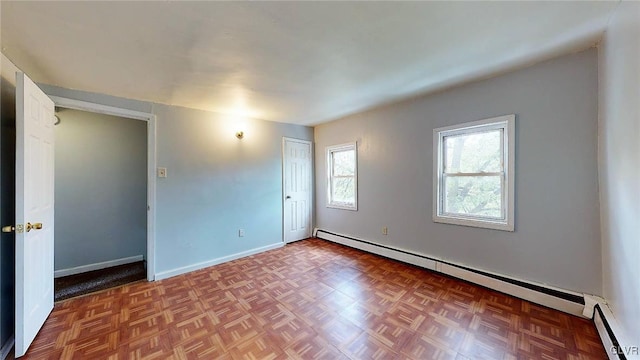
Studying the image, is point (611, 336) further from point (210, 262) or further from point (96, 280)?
point (96, 280)

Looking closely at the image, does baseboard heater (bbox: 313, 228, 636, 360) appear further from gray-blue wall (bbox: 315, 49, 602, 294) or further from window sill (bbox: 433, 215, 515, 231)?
window sill (bbox: 433, 215, 515, 231)

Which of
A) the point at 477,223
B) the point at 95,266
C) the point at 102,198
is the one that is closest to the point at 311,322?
the point at 477,223

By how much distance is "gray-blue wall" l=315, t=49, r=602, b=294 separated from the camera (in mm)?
2021

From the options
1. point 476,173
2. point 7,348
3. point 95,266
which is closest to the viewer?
point 7,348

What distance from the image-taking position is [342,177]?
4395mm

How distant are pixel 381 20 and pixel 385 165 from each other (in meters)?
2.28

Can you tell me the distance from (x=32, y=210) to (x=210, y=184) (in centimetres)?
178

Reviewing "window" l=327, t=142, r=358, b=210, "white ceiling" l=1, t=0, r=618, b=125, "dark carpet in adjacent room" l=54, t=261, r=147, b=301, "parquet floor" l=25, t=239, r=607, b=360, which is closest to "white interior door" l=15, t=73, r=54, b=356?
"parquet floor" l=25, t=239, r=607, b=360

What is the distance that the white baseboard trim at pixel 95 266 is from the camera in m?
3.14

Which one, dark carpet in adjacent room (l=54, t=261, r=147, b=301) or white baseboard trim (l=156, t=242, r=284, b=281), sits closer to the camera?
dark carpet in adjacent room (l=54, t=261, r=147, b=301)

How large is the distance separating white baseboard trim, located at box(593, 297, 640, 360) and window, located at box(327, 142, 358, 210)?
276 cm

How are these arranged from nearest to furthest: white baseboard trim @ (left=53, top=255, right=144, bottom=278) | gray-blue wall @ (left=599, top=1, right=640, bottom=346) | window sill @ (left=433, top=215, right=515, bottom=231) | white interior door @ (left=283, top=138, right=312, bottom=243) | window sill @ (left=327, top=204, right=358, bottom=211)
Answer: gray-blue wall @ (left=599, top=1, right=640, bottom=346) < window sill @ (left=433, top=215, right=515, bottom=231) < white baseboard trim @ (left=53, top=255, right=144, bottom=278) < window sill @ (left=327, top=204, right=358, bottom=211) < white interior door @ (left=283, top=138, right=312, bottom=243)

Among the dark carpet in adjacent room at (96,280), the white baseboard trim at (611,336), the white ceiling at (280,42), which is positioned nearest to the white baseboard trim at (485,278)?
the white baseboard trim at (611,336)

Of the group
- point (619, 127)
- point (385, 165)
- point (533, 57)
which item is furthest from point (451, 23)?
point (385, 165)
